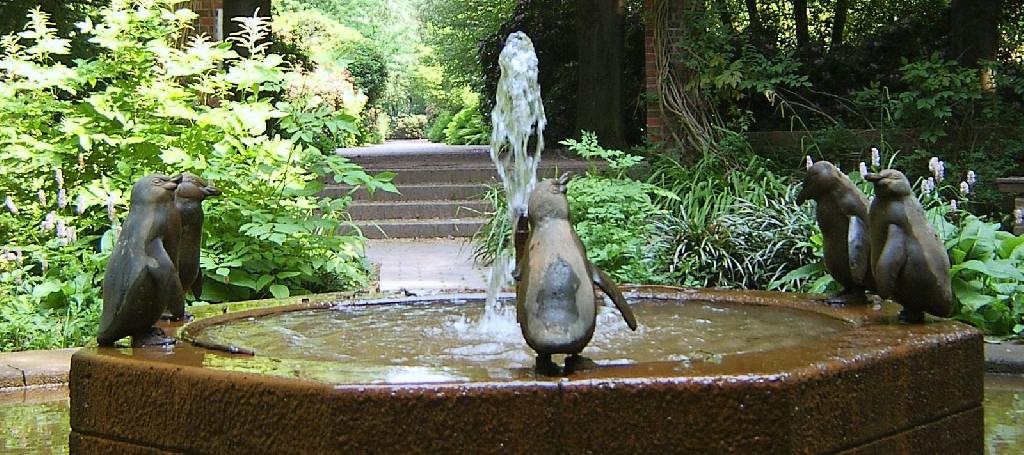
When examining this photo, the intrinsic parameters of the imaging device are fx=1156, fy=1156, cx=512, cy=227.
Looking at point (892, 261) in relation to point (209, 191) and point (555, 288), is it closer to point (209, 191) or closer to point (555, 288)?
point (555, 288)

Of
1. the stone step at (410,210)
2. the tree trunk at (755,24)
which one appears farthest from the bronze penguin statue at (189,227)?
the tree trunk at (755,24)

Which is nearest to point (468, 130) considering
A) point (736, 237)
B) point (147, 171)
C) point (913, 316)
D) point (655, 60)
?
point (655, 60)

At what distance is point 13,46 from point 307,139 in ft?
8.20

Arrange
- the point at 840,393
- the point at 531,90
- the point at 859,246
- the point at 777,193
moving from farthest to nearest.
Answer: the point at 777,193 → the point at 531,90 → the point at 859,246 → the point at 840,393

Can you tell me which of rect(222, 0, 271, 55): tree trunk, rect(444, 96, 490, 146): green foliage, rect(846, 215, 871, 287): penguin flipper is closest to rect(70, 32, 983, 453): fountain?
rect(846, 215, 871, 287): penguin flipper

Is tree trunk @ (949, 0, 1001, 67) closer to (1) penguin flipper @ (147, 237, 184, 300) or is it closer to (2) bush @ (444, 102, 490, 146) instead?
(1) penguin flipper @ (147, 237, 184, 300)

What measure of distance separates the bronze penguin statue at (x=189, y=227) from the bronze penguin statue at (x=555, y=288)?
134 cm

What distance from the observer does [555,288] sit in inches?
115

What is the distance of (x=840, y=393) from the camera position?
285 cm

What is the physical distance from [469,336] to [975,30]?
1133cm

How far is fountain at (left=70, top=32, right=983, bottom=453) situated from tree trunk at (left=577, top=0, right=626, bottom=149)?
37.3 ft

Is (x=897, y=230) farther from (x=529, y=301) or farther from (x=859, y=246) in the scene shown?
(x=529, y=301)

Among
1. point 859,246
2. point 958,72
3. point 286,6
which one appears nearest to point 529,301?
point 859,246

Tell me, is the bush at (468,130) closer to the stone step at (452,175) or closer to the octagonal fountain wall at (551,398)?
the stone step at (452,175)
